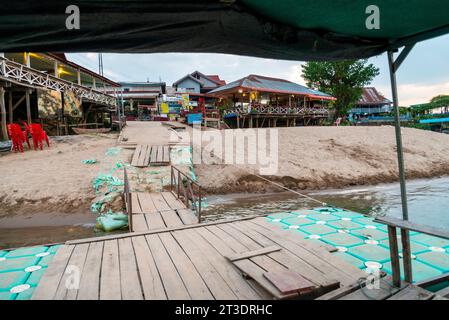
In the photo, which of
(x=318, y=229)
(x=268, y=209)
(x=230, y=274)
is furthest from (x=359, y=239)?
(x=268, y=209)

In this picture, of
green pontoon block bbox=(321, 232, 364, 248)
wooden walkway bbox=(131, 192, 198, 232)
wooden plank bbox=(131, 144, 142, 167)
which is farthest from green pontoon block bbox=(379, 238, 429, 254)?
wooden plank bbox=(131, 144, 142, 167)

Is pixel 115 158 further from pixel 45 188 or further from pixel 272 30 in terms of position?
pixel 272 30

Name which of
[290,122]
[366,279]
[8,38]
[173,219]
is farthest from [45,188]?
[290,122]

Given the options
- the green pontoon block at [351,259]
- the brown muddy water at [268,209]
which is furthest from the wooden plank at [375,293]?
the brown muddy water at [268,209]

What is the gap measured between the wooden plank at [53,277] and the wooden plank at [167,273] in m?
1.11

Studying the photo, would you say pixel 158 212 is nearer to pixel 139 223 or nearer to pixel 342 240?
pixel 139 223

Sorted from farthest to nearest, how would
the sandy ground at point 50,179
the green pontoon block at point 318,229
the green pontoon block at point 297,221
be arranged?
the sandy ground at point 50,179 → the green pontoon block at point 297,221 → the green pontoon block at point 318,229

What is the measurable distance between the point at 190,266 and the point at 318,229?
2.74 metres

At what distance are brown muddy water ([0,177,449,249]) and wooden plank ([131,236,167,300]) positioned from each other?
3281mm

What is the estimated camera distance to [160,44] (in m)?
2.69

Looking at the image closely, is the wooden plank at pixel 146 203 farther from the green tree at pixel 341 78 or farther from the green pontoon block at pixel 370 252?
the green tree at pixel 341 78

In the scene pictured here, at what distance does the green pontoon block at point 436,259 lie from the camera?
3719 millimetres

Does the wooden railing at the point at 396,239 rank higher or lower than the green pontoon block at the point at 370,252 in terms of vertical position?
higher
